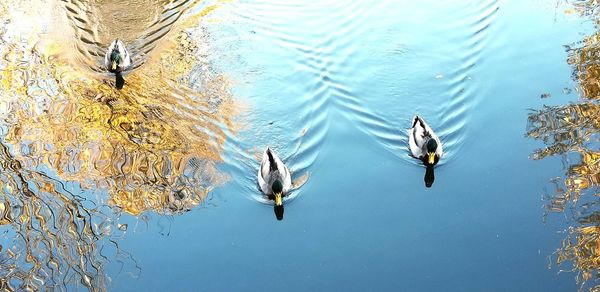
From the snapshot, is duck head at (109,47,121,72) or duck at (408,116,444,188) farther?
duck head at (109,47,121,72)

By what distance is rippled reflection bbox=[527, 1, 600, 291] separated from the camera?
9.11m

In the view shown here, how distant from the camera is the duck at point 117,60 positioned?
Result: 45.1 feet

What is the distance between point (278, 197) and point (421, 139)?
2325 mm

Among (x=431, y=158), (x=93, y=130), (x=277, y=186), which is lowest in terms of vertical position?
(x=93, y=130)

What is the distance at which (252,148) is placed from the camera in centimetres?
1141

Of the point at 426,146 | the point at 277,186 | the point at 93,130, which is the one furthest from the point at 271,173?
the point at 93,130

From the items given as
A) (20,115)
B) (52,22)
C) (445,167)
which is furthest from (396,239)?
(52,22)

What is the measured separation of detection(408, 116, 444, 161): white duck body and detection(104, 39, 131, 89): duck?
580 centimetres

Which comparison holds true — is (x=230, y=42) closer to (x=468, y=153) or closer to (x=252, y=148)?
(x=252, y=148)

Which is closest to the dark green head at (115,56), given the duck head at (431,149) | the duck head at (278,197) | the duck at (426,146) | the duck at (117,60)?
the duck at (117,60)

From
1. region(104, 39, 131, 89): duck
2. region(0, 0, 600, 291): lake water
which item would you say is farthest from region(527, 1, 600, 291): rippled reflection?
region(104, 39, 131, 89): duck

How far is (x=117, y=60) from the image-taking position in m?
13.8

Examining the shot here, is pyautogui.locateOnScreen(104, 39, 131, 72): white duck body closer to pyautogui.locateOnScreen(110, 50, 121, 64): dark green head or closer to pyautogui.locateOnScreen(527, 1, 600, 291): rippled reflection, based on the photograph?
pyautogui.locateOnScreen(110, 50, 121, 64): dark green head

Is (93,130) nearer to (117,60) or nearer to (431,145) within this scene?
(117,60)
